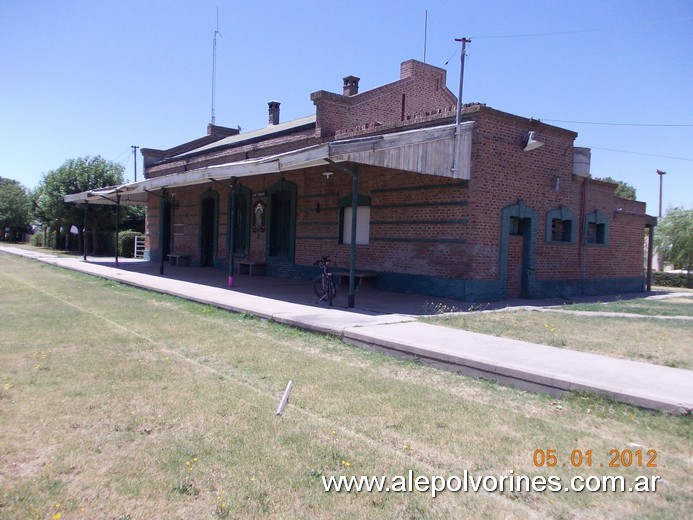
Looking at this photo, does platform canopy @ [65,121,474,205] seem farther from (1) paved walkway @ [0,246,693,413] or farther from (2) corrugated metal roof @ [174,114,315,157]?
(2) corrugated metal roof @ [174,114,315,157]

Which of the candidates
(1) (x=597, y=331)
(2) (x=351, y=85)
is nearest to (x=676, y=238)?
(2) (x=351, y=85)

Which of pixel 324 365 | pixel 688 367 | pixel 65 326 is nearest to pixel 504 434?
pixel 324 365

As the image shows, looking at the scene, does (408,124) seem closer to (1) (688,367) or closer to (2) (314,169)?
(2) (314,169)

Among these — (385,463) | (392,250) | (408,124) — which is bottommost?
(385,463)

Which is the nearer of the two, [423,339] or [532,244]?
[423,339]

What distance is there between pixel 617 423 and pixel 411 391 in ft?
6.65

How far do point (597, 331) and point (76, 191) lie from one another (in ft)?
121

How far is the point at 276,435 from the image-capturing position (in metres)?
4.38

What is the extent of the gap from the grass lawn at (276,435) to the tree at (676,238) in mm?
27875

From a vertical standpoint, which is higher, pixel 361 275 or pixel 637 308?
pixel 361 275

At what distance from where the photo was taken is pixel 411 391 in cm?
584

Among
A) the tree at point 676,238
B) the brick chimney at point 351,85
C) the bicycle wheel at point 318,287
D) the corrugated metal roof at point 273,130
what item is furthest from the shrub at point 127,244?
the tree at point 676,238

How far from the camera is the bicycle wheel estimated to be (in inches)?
499

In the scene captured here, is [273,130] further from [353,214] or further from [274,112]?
[353,214]
